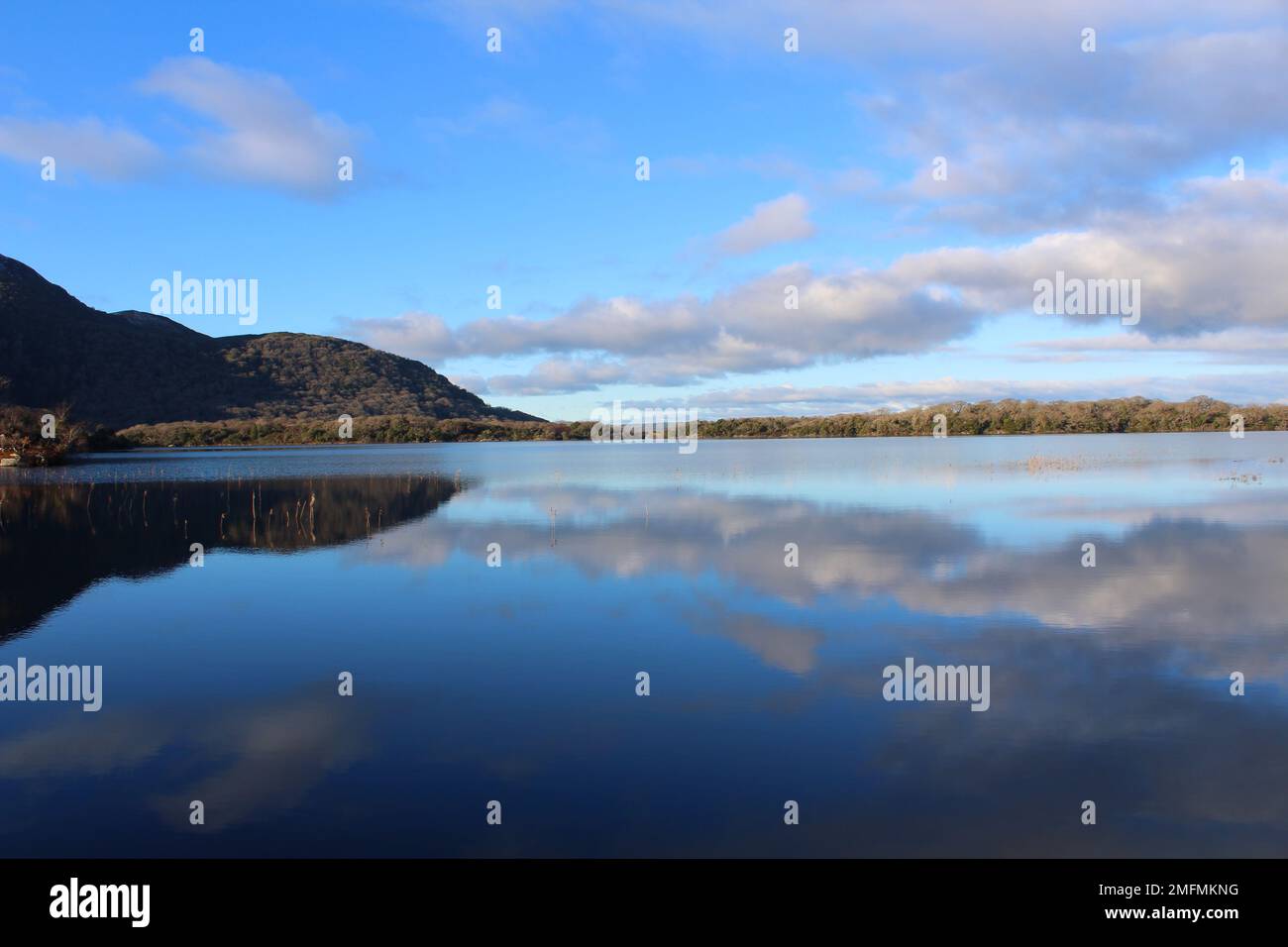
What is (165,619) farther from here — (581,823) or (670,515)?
(670,515)

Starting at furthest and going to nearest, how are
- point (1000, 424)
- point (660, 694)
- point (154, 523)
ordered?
1. point (1000, 424)
2. point (154, 523)
3. point (660, 694)

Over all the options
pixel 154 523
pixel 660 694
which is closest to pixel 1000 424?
pixel 154 523

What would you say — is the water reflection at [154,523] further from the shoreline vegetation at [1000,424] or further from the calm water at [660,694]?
the shoreline vegetation at [1000,424]

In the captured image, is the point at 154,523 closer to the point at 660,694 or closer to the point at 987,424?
the point at 660,694

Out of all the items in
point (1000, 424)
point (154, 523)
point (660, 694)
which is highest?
point (1000, 424)

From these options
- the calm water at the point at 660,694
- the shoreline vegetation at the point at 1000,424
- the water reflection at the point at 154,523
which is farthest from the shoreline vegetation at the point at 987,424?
the calm water at the point at 660,694

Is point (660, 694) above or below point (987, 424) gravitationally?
below

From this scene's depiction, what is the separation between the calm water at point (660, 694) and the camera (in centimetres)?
883

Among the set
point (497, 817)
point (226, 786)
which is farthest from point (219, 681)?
point (497, 817)

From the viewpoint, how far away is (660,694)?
1323 cm

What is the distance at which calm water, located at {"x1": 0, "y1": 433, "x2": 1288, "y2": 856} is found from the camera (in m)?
8.83

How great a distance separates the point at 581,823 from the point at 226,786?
14.7 feet

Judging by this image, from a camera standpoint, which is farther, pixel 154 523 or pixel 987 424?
pixel 987 424

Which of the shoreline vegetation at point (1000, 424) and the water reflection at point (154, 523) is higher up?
the shoreline vegetation at point (1000, 424)
